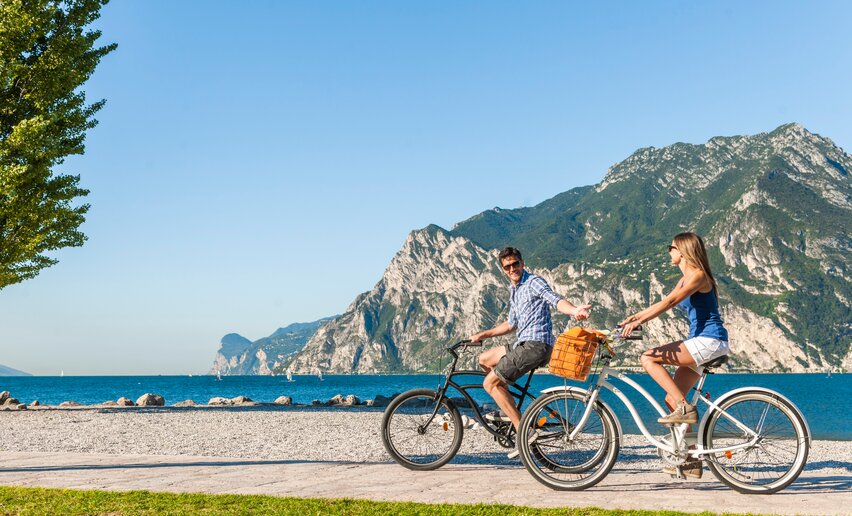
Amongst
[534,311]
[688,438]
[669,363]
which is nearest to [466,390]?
[534,311]

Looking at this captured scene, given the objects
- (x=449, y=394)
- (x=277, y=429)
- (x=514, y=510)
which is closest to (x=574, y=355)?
(x=514, y=510)

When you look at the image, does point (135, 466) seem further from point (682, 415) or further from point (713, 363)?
point (713, 363)

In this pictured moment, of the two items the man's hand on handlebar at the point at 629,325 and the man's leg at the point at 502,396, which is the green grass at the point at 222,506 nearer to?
the man's leg at the point at 502,396

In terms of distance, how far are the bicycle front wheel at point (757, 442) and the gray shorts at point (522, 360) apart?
6.58 ft

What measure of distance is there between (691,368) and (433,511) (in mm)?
3410

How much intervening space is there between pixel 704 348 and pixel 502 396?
8.09ft

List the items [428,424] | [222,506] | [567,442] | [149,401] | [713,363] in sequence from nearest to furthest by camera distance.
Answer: [222,506], [713,363], [567,442], [428,424], [149,401]

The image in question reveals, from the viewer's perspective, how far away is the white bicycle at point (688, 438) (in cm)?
762

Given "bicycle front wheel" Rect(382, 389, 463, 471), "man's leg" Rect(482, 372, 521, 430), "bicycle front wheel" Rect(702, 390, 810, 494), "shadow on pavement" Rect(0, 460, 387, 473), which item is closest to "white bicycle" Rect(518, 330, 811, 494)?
"bicycle front wheel" Rect(702, 390, 810, 494)

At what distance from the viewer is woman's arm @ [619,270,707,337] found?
756 cm

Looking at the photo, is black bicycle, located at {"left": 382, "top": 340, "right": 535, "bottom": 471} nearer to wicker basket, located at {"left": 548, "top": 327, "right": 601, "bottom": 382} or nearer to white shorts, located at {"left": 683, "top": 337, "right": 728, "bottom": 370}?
wicker basket, located at {"left": 548, "top": 327, "right": 601, "bottom": 382}

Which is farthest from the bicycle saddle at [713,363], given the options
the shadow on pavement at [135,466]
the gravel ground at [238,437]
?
the shadow on pavement at [135,466]

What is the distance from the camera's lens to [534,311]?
344 inches

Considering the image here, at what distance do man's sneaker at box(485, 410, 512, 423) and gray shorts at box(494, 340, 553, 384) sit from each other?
1.79 feet
